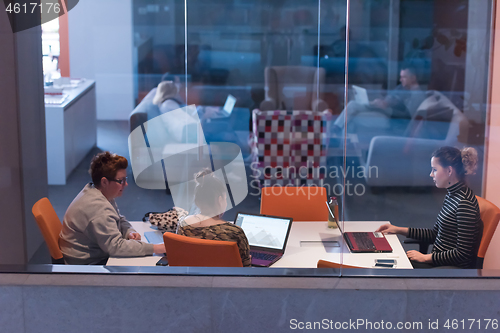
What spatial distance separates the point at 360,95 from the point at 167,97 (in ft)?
5.27

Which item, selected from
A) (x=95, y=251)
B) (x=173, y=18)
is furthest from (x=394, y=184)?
(x=95, y=251)

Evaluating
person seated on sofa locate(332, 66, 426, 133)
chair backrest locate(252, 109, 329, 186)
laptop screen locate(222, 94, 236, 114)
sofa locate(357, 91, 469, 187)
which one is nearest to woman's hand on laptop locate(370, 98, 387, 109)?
person seated on sofa locate(332, 66, 426, 133)

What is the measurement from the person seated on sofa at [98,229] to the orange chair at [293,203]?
3.02ft

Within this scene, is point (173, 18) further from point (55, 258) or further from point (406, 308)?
point (406, 308)

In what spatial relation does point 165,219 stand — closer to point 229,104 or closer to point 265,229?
point 265,229

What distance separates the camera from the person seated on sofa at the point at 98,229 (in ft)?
8.45

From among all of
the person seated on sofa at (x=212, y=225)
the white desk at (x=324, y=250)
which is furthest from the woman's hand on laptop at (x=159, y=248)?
the white desk at (x=324, y=250)

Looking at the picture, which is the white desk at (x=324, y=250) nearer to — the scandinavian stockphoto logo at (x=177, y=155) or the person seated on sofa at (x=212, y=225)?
the person seated on sofa at (x=212, y=225)

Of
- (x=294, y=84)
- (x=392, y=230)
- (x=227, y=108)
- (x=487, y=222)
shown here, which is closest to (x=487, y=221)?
(x=487, y=222)

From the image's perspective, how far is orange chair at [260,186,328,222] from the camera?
10.8ft

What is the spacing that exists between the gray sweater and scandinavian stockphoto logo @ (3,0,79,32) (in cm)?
136

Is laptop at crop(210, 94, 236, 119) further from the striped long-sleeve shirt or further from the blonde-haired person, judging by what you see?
the striped long-sleeve shirt

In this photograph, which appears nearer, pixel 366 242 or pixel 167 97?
pixel 366 242

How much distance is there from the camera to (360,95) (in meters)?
4.38
